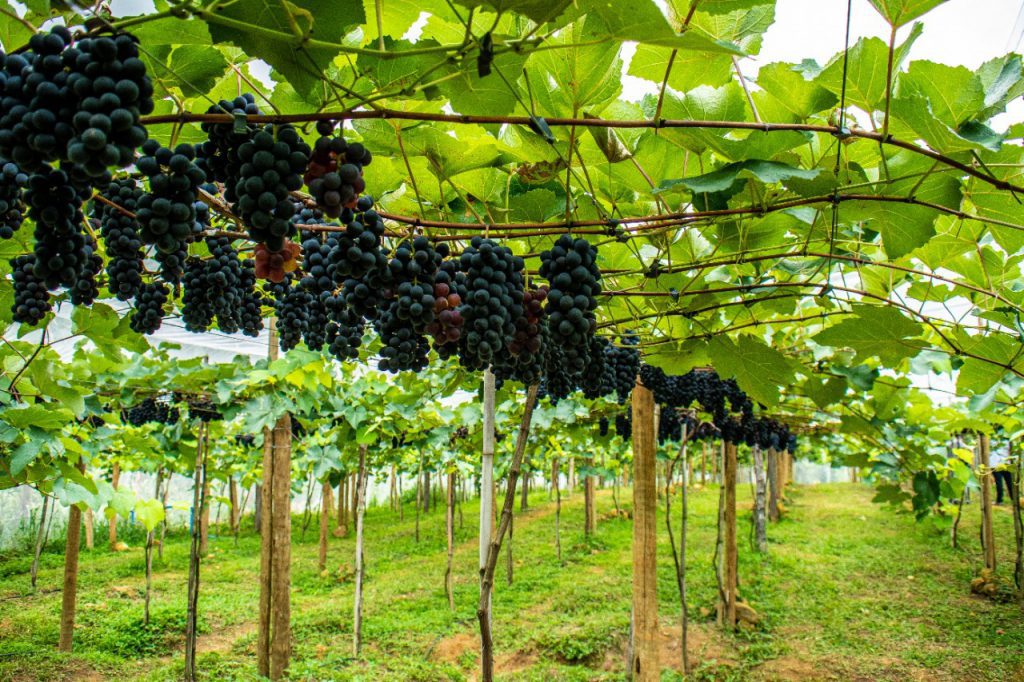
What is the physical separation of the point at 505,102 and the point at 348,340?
0.95 m

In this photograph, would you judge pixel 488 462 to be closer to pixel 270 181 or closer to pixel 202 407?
pixel 270 181

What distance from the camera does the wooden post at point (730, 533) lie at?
24.6 ft

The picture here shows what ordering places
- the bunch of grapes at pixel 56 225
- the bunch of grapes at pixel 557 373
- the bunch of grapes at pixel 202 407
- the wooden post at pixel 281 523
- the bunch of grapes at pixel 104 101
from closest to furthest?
the bunch of grapes at pixel 104 101 < the bunch of grapes at pixel 56 225 < the bunch of grapes at pixel 557 373 < the wooden post at pixel 281 523 < the bunch of grapes at pixel 202 407

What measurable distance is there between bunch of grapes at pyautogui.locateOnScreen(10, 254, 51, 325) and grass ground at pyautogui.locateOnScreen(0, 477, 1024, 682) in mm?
5090

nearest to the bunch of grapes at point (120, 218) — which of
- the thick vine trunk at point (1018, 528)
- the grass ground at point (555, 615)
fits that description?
the grass ground at point (555, 615)

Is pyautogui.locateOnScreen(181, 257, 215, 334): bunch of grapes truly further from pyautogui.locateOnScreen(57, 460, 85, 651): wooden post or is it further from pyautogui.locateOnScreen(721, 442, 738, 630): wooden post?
pyautogui.locateOnScreen(721, 442, 738, 630): wooden post

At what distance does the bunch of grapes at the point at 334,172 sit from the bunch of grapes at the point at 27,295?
Result: 3.66ft

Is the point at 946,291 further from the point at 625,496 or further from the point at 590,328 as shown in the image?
the point at 625,496

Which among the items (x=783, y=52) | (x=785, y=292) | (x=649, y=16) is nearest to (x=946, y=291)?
(x=785, y=292)

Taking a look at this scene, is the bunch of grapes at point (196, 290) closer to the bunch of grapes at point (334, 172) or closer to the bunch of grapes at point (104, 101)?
the bunch of grapes at point (334, 172)

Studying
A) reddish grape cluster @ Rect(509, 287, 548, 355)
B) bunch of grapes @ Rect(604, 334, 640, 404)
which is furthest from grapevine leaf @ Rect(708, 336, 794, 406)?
reddish grape cluster @ Rect(509, 287, 548, 355)

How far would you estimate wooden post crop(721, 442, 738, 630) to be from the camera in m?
7.49

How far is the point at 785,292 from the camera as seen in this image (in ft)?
8.83

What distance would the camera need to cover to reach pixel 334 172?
1.18m
